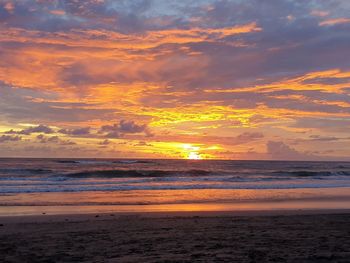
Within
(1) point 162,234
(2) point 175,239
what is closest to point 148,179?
(1) point 162,234

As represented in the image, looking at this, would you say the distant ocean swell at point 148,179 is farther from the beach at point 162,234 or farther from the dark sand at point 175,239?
the dark sand at point 175,239

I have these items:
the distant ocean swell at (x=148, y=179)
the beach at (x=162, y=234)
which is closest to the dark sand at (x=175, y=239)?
the beach at (x=162, y=234)

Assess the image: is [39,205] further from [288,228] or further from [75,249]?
[288,228]

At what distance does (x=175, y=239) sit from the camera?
10773mm

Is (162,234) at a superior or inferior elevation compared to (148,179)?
inferior

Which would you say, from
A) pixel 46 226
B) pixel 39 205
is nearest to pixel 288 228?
pixel 46 226

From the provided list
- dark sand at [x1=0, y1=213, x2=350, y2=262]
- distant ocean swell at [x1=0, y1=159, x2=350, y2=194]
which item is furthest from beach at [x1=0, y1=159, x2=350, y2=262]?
distant ocean swell at [x1=0, y1=159, x2=350, y2=194]

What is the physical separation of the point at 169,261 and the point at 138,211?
10207 millimetres

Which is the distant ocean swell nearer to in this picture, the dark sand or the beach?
the beach

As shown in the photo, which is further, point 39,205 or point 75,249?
point 39,205

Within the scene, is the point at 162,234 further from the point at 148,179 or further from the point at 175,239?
the point at 148,179

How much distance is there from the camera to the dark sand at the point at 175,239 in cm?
865

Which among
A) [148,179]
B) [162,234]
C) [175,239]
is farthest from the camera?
[148,179]

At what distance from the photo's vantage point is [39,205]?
20.1 metres
